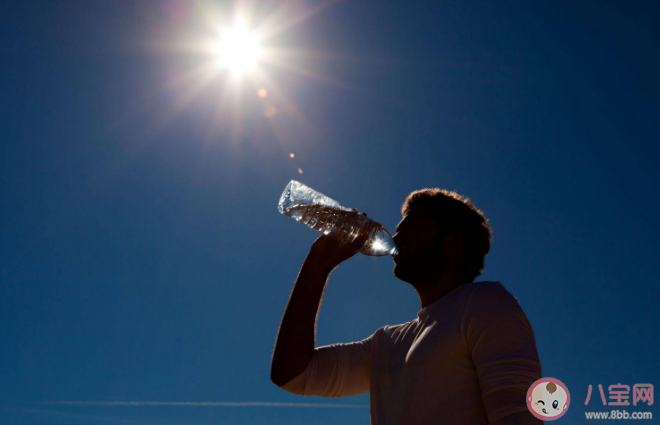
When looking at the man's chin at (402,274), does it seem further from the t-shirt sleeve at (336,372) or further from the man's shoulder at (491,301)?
the man's shoulder at (491,301)

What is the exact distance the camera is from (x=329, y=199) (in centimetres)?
322

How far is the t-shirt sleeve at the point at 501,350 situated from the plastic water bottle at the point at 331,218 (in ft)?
3.28

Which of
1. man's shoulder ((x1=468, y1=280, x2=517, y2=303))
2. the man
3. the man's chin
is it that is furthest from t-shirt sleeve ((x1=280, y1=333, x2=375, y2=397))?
man's shoulder ((x1=468, y1=280, x2=517, y2=303))

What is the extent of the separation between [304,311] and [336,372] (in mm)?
386

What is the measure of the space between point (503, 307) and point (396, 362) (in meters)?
0.61

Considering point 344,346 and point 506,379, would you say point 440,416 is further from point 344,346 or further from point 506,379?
point 344,346

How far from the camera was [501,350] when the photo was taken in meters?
1.61

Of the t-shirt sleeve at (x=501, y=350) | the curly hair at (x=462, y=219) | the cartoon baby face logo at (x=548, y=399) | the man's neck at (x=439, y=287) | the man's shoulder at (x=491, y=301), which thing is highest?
the curly hair at (x=462, y=219)

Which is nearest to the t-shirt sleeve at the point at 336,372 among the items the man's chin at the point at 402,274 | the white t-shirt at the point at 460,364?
the white t-shirt at the point at 460,364

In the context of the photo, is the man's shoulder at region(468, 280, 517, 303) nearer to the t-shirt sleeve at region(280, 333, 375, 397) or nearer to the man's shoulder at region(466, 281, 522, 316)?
the man's shoulder at region(466, 281, 522, 316)

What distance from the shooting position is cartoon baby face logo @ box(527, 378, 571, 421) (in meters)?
1.54

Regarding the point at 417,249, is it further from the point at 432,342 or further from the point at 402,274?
the point at 432,342

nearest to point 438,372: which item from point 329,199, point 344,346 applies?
point 344,346

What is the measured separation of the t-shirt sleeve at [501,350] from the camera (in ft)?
4.99
